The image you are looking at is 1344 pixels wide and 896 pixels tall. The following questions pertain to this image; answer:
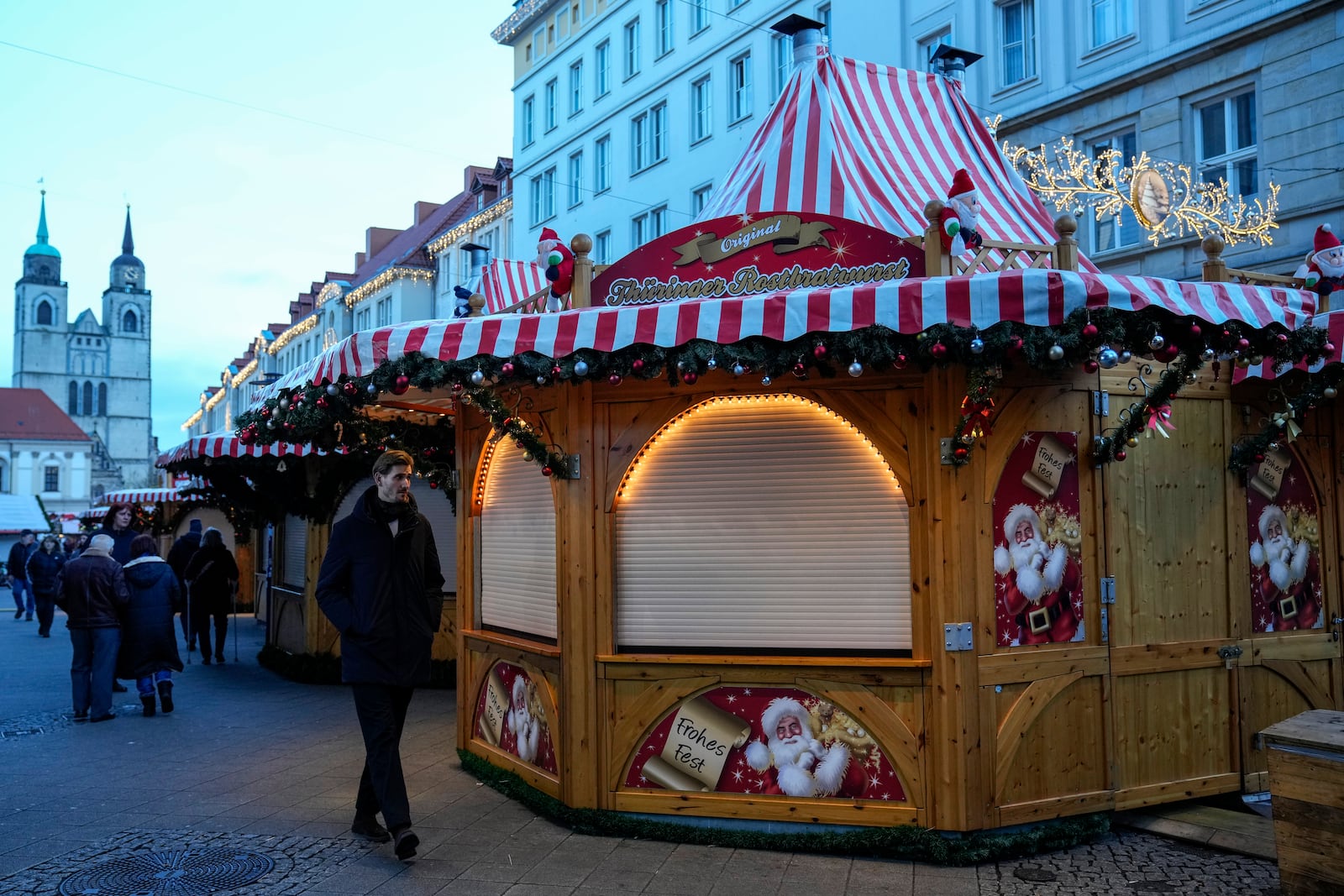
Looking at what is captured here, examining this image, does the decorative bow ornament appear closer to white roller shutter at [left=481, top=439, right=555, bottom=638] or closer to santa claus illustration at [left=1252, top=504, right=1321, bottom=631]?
santa claus illustration at [left=1252, top=504, right=1321, bottom=631]

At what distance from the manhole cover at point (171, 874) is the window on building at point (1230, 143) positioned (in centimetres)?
1621

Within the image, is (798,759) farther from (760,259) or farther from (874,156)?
(874,156)

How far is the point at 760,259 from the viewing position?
20.4ft

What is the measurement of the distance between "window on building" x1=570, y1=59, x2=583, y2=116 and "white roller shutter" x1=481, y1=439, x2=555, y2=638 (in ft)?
98.6

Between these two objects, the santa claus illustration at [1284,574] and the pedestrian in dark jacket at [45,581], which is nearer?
the santa claus illustration at [1284,574]

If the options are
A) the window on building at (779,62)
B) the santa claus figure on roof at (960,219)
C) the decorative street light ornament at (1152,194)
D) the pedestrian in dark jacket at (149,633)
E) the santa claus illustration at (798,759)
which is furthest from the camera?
the window on building at (779,62)

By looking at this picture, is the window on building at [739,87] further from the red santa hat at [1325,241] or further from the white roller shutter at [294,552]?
the red santa hat at [1325,241]

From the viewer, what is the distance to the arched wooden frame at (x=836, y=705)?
5.95m

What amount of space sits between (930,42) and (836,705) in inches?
768

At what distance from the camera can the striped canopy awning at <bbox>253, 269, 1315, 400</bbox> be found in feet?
17.3

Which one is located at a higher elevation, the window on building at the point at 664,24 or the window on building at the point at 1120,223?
the window on building at the point at 664,24

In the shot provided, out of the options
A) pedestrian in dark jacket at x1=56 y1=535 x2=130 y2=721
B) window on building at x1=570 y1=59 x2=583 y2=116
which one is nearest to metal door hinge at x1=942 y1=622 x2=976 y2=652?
pedestrian in dark jacket at x1=56 y1=535 x2=130 y2=721

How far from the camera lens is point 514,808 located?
6.88m

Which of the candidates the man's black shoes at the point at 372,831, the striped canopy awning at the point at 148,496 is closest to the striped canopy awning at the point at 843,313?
the man's black shoes at the point at 372,831
